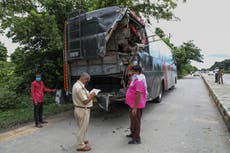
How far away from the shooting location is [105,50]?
651 centimetres

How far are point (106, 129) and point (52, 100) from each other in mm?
5291

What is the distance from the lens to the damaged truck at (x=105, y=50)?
6.52m

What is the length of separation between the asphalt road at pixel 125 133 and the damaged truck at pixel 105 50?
3.04 feet

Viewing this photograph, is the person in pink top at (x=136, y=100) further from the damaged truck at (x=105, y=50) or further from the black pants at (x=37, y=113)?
the black pants at (x=37, y=113)

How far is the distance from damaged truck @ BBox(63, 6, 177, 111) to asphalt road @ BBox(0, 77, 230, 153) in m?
0.93

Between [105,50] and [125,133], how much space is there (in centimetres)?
259

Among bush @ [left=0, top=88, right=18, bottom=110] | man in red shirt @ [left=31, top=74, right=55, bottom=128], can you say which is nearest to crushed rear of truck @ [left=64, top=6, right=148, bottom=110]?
man in red shirt @ [left=31, top=74, right=55, bottom=128]

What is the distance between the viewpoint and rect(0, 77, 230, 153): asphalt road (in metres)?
4.38

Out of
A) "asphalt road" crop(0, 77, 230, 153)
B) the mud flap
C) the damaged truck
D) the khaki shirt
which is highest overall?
the damaged truck

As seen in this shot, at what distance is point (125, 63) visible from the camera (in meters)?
6.69

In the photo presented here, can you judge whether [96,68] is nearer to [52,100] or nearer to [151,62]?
[151,62]

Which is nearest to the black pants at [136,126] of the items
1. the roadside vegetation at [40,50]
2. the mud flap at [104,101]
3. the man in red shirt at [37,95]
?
the mud flap at [104,101]

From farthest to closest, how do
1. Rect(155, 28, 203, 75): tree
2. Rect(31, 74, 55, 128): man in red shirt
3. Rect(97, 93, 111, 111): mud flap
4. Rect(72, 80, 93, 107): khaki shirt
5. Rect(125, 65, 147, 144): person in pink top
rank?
Rect(155, 28, 203, 75): tree
Rect(31, 74, 55, 128): man in red shirt
Rect(97, 93, 111, 111): mud flap
Rect(125, 65, 147, 144): person in pink top
Rect(72, 80, 93, 107): khaki shirt

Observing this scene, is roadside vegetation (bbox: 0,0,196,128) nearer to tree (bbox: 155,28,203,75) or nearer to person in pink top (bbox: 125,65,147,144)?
person in pink top (bbox: 125,65,147,144)
